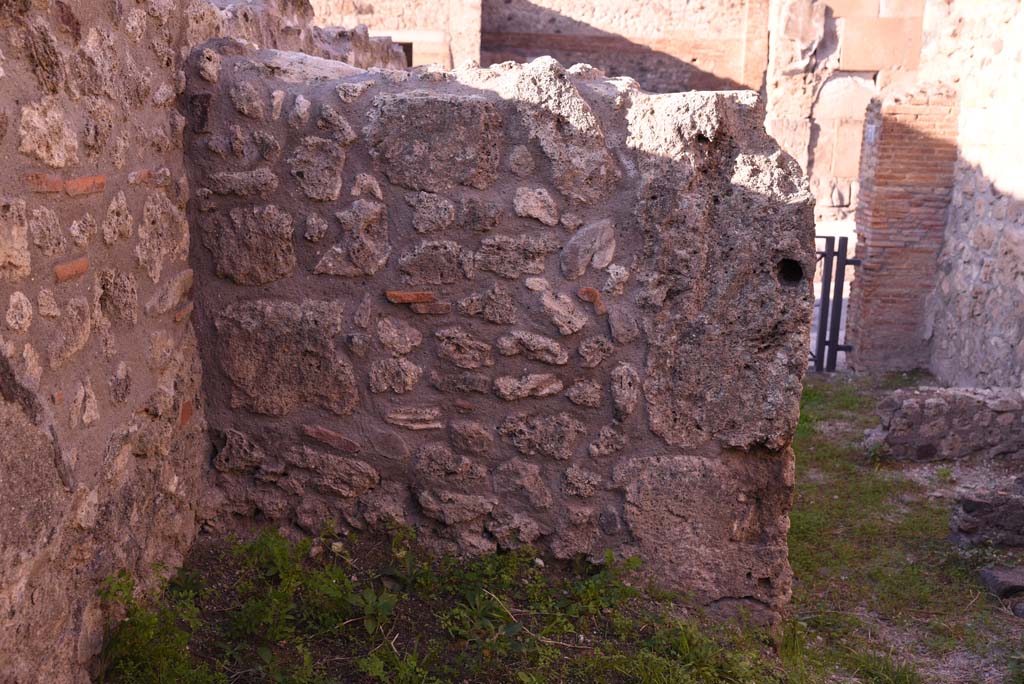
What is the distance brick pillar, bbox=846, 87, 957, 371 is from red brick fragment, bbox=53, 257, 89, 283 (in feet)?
23.2

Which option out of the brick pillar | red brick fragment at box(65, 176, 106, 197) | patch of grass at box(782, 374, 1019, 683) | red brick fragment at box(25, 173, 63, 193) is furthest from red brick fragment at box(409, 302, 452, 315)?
the brick pillar

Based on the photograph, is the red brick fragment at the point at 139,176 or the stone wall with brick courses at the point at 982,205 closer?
the red brick fragment at the point at 139,176

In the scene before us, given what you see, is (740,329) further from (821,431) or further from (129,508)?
(821,431)

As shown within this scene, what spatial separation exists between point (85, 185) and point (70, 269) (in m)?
0.21

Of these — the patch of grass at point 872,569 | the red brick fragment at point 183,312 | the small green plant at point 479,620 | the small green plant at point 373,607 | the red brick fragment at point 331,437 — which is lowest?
the patch of grass at point 872,569

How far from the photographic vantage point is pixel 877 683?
10.5ft

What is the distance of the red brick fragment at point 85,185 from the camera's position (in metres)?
2.15

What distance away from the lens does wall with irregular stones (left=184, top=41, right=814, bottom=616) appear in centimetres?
287

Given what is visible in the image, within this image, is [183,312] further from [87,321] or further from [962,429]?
[962,429]

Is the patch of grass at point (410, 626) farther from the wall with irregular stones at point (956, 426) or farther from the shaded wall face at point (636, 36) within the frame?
the shaded wall face at point (636, 36)

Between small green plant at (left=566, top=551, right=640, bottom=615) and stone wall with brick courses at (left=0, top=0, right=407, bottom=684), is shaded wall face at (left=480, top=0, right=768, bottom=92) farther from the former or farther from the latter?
small green plant at (left=566, top=551, right=640, bottom=615)

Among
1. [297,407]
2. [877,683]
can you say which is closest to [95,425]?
[297,407]

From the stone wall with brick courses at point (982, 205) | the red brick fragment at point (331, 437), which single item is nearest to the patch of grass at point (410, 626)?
the red brick fragment at point (331, 437)

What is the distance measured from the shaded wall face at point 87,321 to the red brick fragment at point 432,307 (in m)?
0.70
